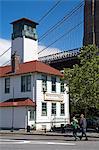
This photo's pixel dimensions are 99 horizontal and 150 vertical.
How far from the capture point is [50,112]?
45812 mm

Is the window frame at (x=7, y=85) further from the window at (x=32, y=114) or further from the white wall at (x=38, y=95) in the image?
the window at (x=32, y=114)

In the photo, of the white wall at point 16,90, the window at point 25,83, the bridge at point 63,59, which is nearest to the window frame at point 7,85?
the white wall at point 16,90

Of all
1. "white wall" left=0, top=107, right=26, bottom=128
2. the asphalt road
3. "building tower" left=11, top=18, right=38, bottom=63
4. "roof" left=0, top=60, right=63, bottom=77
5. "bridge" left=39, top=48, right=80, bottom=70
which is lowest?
the asphalt road

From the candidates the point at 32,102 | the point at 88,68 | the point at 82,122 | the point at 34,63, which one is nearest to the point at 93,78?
the point at 88,68

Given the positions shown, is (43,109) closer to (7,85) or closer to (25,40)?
(7,85)

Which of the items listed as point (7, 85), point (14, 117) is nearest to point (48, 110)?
point (14, 117)

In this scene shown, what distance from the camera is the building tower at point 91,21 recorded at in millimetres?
85688

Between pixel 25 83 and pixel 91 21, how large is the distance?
4698 centimetres

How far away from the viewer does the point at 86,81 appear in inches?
1293

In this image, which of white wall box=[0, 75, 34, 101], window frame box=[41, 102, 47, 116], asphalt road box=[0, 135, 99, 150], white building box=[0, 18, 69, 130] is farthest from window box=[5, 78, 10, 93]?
asphalt road box=[0, 135, 99, 150]

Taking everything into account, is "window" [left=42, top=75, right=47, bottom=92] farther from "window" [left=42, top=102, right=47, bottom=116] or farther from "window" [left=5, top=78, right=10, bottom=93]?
"window" [left=5, top=78, right=10, bottom=93]

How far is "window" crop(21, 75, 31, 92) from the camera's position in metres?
A: 44.8

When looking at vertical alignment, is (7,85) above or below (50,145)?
above

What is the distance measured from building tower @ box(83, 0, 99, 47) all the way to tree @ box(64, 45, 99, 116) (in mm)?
50051
